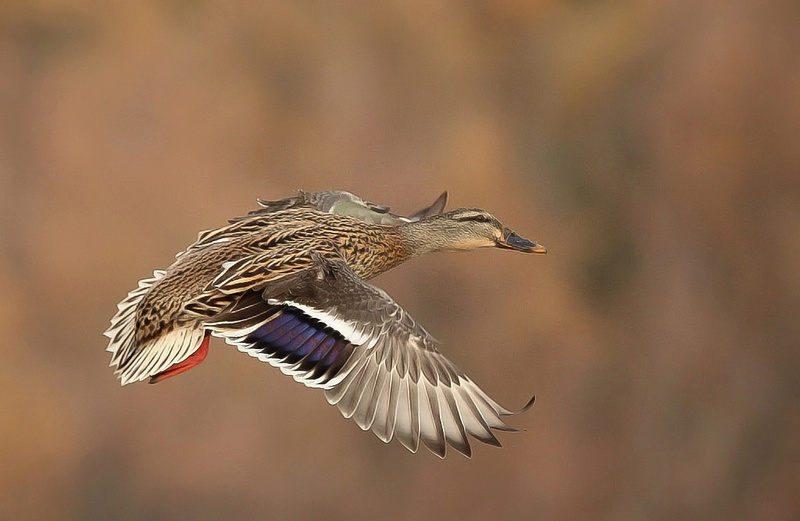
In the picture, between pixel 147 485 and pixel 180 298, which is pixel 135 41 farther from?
pixel 180 298

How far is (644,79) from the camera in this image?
2.93 meters

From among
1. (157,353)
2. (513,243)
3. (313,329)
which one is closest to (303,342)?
(313,329)

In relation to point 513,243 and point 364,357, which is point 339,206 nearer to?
point 513,243

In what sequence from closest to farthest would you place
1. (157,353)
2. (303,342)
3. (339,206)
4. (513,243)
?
(303,342), (157,353), (513,243), (339,206)

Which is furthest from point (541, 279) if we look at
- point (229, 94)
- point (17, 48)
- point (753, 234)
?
point (17, 48)

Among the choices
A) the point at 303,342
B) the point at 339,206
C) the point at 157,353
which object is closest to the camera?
the point at 303,342

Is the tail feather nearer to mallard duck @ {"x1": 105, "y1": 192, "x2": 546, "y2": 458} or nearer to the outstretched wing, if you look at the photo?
mallard duck @ {"x1": 105, "y1": 192, "x2": 546, "y2": 458}

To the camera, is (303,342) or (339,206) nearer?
(303,342)

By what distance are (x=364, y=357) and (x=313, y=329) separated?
0.26ft

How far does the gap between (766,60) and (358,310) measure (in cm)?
176

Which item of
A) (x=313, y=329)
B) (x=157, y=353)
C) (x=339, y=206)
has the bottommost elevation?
(x=157, y=353)

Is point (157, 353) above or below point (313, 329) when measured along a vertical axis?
below

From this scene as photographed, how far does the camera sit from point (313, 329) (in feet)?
4.61

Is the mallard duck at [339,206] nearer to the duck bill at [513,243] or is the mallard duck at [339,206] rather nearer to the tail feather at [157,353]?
the duck bill at [513,243]
